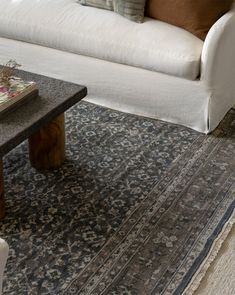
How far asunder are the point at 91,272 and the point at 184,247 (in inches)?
14.5

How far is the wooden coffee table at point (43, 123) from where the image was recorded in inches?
75.3

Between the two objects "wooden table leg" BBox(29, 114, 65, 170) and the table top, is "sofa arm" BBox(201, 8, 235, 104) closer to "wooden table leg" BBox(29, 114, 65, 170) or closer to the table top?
the table top

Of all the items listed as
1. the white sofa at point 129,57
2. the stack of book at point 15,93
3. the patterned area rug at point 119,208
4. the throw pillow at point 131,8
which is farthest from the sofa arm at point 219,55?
the stack of book at point 15,93

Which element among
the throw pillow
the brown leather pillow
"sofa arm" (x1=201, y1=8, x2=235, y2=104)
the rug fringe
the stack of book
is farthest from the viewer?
the throw pillow

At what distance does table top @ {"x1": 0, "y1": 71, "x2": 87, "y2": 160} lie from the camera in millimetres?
1883

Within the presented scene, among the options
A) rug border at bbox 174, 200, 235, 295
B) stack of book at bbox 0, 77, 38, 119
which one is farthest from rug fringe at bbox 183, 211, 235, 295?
stack of book at bbox 0, 77, 38, 119

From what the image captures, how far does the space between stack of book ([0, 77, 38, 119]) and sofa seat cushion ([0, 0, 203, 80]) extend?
2.31ft

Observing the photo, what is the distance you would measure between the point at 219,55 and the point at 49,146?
36.6 inches

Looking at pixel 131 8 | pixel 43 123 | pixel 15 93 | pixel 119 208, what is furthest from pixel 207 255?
pixel 131 8

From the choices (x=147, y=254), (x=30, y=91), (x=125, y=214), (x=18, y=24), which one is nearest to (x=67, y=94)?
(x=30, y=91)

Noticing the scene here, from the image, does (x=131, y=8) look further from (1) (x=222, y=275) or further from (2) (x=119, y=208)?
(1) (x=222, y=275)

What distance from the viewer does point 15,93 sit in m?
2.04

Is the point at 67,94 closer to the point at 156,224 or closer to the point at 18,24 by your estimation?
the point at 156,224

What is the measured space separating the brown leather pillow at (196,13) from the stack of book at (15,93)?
972mm
